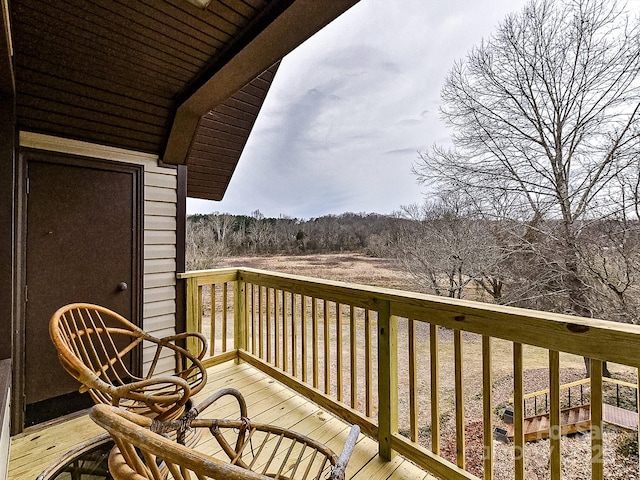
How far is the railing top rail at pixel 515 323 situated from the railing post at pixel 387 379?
A: 77 millimetres

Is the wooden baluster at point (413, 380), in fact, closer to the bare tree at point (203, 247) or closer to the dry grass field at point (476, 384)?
the dry grass field at point (476, 384)

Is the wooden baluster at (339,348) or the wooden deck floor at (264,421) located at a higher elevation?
the wooden baluster at (339,348)

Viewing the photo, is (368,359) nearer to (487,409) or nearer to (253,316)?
(487,409)

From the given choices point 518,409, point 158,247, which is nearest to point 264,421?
point 518,409

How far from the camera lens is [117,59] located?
204cm

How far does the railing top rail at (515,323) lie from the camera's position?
112 cm

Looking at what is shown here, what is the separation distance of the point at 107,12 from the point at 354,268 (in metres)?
4.33

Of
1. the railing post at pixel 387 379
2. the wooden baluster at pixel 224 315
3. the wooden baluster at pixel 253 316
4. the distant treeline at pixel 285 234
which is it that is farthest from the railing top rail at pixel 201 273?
the distant treeline at pixel 285 234

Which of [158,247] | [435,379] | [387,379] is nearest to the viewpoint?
[435,379]

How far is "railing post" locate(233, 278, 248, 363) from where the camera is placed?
3.15 meters

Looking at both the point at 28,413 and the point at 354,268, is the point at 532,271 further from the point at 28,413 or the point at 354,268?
the point at 28,413

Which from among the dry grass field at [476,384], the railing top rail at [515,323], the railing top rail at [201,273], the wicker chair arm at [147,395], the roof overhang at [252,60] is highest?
the roof overhang at [252,60]

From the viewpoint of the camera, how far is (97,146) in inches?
96.5

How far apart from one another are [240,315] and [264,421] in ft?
3.81
